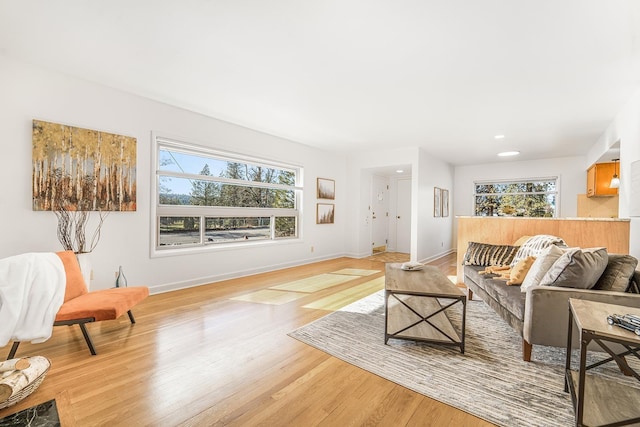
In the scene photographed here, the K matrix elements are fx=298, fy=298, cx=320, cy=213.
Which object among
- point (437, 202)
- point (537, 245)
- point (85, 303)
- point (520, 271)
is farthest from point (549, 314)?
point (437, 202)

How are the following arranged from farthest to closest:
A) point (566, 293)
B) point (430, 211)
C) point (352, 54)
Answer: point (430, 211), point (352, 54), point (566, 293)

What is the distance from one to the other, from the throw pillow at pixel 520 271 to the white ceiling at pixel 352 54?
1807mm

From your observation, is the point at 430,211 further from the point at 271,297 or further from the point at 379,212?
the point at 271,297

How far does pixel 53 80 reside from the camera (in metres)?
3.05

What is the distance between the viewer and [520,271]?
2.72m

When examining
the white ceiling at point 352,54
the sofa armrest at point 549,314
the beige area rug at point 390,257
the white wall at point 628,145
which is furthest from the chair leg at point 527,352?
the beige area rug at point 390,257

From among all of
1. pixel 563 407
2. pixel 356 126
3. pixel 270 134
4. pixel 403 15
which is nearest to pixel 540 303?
pixel 563 407

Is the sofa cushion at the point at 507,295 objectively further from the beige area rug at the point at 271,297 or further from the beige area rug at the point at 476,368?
the beige area rug at the point at 271,297

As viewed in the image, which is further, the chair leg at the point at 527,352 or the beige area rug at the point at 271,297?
the beige area rug at the point at 271,297

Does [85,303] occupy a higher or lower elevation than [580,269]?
lower

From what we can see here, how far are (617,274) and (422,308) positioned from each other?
61.7 inches

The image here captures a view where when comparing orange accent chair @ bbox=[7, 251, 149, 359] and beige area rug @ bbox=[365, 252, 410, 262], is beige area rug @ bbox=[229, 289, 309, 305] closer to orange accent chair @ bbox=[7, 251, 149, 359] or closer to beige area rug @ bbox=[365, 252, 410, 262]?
orange accent chair @ bbox=[7, 251, 149, 359]

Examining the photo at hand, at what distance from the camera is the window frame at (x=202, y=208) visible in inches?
154

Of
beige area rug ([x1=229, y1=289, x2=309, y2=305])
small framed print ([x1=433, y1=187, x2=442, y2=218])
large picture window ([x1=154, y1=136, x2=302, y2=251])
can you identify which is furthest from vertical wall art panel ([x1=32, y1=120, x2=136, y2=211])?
small framed print ([x1=433, y1=187, x2=442, y2=218])
